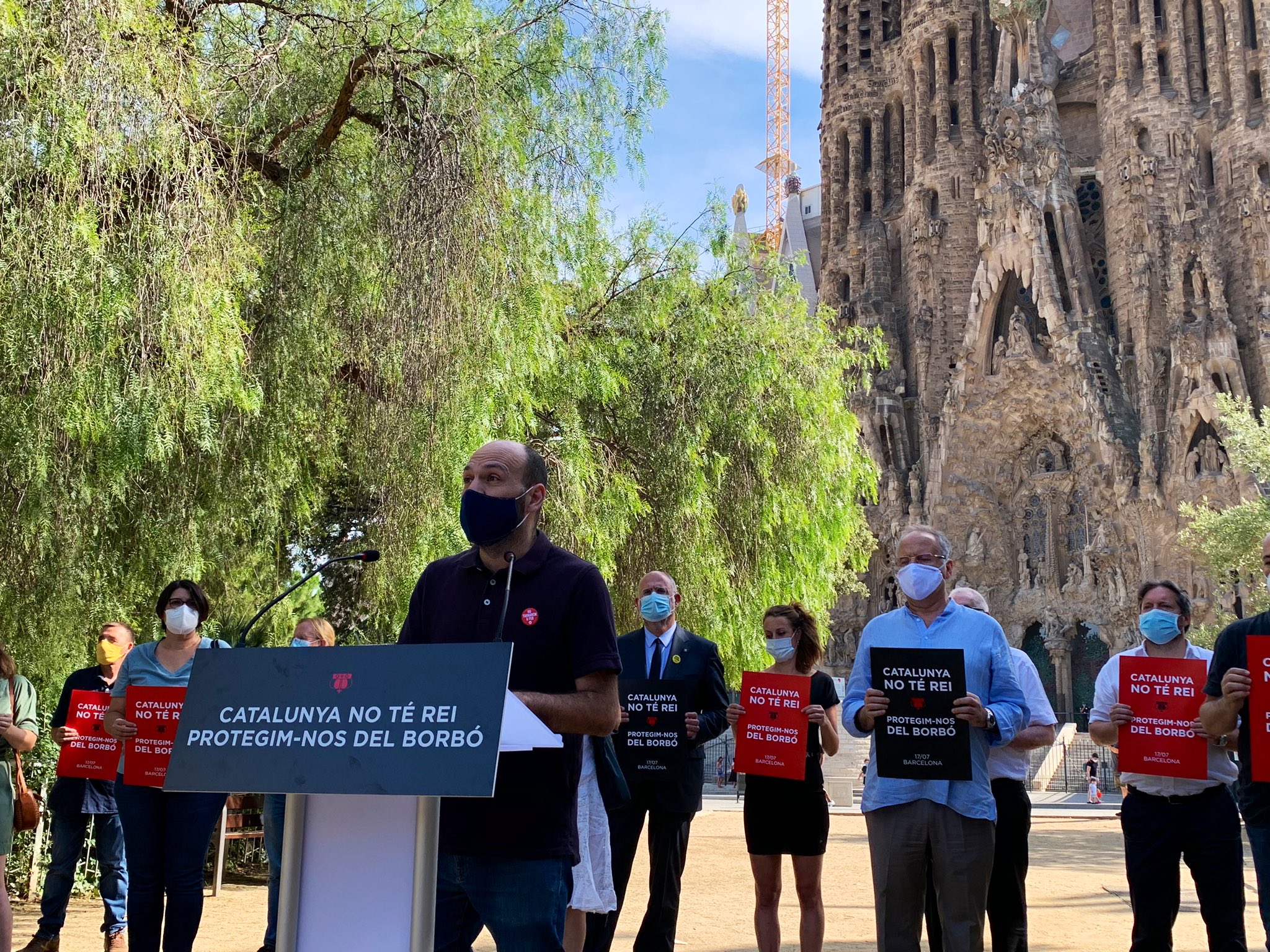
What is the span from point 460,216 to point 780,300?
25.3ft

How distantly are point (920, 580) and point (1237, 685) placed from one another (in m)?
1.19

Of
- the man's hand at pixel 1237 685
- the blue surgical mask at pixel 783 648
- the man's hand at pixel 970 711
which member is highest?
the blue surgical mask at pixel 783 648

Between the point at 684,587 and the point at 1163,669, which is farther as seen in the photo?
the point at 684,587

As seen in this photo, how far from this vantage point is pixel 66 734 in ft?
21.4

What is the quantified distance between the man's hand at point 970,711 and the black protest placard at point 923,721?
0.07 feet

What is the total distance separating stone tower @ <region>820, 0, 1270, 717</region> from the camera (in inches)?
1313

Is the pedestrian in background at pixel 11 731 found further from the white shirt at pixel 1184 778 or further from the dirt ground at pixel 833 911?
the white shirt at pixel 1184 778

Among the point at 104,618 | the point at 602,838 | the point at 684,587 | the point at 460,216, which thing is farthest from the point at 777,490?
the point at 602,838

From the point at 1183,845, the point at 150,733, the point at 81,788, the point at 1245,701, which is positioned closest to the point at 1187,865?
the point at 1183,845

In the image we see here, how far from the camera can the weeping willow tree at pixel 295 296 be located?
6.78m

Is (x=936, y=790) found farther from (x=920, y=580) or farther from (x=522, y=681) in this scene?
(x=522, y=681)

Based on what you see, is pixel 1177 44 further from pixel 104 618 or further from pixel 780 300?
pixel 104 618

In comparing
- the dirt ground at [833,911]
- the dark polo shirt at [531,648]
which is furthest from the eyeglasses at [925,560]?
the dirt ground at [833,911]

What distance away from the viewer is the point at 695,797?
612cm
